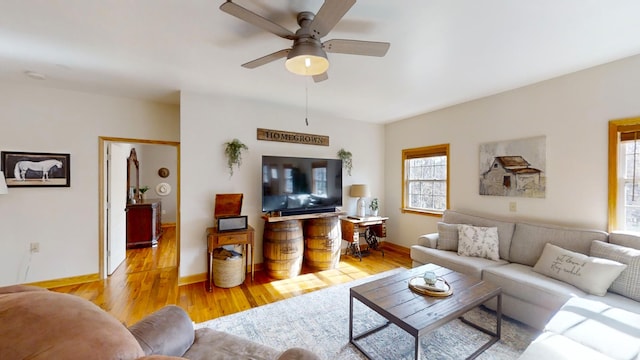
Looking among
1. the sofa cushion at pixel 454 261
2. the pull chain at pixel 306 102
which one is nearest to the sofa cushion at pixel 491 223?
the sofa cushion at pixel 454 261

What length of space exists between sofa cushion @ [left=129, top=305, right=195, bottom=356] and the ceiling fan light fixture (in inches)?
67.9

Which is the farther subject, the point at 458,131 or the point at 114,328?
the point at 458,131

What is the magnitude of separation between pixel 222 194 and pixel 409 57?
2.68 meters

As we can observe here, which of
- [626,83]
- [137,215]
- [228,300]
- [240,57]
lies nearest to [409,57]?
[240,57]

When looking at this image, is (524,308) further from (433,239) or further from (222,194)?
(222,194)

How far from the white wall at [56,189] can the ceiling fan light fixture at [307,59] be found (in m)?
2.83

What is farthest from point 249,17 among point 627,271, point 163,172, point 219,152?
point 163,172

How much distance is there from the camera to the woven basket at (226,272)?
3006mm

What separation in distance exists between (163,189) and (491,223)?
7.37 metres

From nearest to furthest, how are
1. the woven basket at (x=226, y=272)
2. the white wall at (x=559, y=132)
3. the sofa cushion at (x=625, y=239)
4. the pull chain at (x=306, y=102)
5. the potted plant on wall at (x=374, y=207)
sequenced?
1. the sofa cushion at (x=625, y=239)
2. the white wall at (x=559, y=132)
3. the pull chain at (x=306, y=102)
4. the woven basket at (x=226, y=272)
5. the potted plant on wall at (x=374, y=207)

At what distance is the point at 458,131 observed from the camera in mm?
3643

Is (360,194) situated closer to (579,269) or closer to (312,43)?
(579,269)

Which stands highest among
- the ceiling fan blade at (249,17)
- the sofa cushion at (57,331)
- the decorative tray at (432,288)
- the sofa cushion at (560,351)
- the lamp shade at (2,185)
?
the ceiling fan blade at (249,17)

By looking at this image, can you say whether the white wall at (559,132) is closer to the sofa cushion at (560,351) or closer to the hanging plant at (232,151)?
the sofa cushion at (560,351)
